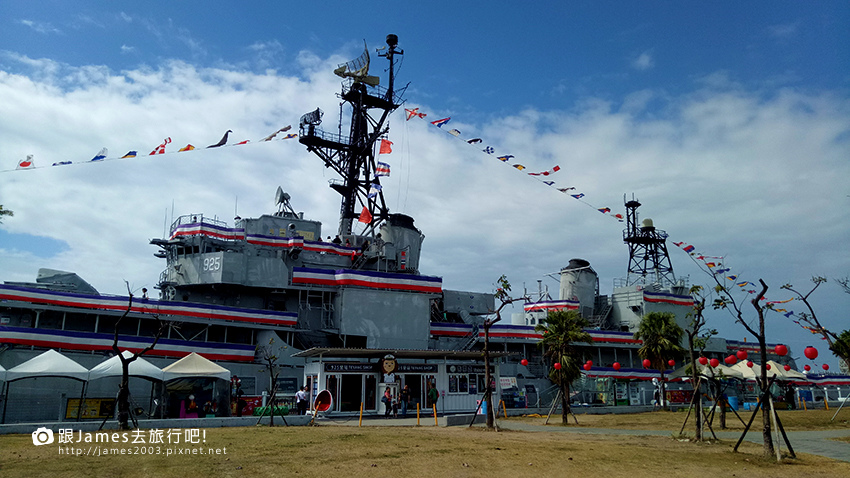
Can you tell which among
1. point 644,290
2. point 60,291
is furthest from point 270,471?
point 644,290

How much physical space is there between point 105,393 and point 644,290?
45.7m

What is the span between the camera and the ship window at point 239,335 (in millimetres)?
39644

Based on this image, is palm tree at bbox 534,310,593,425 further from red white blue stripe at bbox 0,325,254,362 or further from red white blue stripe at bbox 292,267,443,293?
red white blue stripe at bbox 0,325,254,362

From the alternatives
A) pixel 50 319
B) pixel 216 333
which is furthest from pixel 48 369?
pixel 216 333

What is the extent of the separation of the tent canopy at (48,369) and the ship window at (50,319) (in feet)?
36.6

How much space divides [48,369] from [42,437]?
7.60 metres

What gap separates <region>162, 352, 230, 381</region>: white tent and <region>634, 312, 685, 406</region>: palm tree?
34.5 meters

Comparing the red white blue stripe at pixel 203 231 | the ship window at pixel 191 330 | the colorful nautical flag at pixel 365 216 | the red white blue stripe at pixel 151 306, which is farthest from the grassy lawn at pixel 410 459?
the colorful nautical flag at pixel 365 216

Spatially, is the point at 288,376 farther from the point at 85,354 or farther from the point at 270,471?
the point at 270,471

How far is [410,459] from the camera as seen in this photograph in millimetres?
14445

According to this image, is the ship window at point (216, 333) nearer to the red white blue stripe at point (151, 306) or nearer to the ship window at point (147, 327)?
the red white blue stripe at point (151, 306)

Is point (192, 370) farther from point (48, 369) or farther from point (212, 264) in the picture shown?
point (212, 264)

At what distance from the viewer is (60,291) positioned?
34.0m

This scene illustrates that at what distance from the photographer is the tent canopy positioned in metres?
23.4
